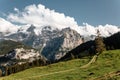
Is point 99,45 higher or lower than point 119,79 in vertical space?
higher

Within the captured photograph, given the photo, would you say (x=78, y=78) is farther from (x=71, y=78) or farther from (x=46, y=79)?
(x=46, y=79)

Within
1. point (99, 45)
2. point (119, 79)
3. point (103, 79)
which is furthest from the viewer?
point (99, 45)

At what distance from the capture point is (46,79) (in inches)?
2562

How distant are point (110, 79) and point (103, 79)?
2.01 meters

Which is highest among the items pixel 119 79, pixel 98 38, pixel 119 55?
pixel 98 38

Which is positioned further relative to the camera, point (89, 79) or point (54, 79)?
point (54, 79)

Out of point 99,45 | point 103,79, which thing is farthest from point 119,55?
point 103,79

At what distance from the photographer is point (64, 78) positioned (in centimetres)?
6209

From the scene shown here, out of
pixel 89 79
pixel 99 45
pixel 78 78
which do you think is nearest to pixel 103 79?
pixel 89 79

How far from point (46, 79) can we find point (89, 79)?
15021mm

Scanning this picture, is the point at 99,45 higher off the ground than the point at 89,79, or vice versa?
the point at 99,45

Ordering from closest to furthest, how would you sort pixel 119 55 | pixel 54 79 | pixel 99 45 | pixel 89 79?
1. pixel 89 79
2. pixel 54 79
3. pixel 119 55
4. pixel 99 45

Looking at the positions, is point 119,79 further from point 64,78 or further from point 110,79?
point 64,78

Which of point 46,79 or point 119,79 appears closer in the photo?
point 119,79
